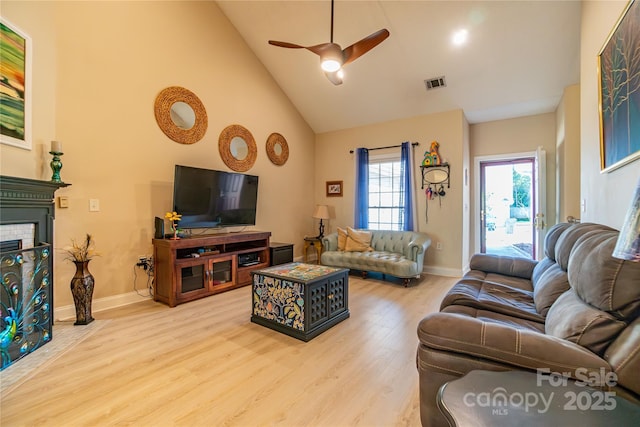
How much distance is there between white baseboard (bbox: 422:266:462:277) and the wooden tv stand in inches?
113

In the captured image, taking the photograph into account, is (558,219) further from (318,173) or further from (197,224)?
(197,224)

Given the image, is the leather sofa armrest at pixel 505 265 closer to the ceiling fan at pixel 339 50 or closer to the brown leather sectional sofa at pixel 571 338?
the brown leather sectional sofa at pixel 571 338

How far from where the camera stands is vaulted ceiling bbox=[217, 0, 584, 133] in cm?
331

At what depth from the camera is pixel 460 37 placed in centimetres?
358

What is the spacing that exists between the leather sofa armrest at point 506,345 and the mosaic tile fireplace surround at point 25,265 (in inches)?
109

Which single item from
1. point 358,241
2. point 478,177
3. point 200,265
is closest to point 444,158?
point 478,177

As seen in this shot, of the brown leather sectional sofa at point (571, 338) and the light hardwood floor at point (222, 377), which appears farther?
the light hardwood floor at point (222, 377)

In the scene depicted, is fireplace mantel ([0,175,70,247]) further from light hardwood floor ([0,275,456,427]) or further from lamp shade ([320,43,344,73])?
lamp shade ([320,43,344,73])

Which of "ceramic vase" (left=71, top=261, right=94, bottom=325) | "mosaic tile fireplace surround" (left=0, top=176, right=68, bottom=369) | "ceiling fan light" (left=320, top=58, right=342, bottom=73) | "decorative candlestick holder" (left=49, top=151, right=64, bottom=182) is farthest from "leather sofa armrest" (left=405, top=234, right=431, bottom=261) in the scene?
"decorative candlestick holder" (left=49, top=151, right=64, bottom=182)

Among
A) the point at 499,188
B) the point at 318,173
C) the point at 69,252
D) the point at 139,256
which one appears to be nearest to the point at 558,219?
the point at 499,188

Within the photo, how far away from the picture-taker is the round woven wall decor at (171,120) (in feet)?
11.5

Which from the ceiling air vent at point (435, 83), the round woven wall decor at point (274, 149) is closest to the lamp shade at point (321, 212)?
the round woven wall decor at point (274, 149)

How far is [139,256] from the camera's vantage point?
3359 millimetres

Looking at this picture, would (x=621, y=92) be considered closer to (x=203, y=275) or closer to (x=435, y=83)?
(x=435, y=83)
